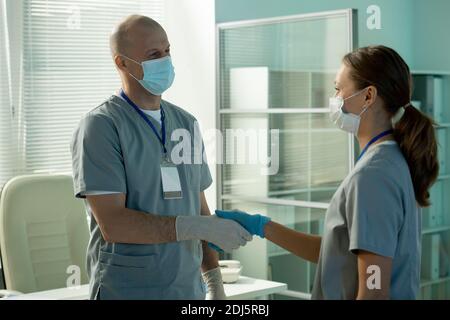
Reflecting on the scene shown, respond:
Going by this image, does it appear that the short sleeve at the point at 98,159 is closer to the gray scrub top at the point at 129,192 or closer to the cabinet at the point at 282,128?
the gray scrub top at the point at 129,192

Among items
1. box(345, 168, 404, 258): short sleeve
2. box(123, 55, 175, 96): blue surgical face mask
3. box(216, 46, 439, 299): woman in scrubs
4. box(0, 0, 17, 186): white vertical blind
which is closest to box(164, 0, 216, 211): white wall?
box(0, 0, 17, 186): white vertical blind

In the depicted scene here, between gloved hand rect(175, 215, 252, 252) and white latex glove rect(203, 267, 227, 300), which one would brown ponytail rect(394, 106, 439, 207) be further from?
white latex glove rect(203, 267, 227, 300)

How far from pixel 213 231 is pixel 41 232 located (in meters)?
1.30

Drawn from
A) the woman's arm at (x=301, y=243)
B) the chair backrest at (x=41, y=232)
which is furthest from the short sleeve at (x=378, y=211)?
the chair backrest at (x=41, y=232)

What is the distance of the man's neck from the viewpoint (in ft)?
6.86

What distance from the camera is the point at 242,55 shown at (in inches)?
164

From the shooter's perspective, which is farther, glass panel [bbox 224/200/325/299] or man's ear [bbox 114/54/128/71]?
glass panel [bbox 224/200/325/299]

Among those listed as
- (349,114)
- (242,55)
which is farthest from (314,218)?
(349,114)

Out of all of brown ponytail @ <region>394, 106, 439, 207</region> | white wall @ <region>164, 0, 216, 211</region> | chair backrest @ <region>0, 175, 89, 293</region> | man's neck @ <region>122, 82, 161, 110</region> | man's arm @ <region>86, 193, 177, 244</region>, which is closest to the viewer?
brown ponytail @ <region>394, 106, 439, 207</region>

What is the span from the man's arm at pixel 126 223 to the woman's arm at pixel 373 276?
58cm

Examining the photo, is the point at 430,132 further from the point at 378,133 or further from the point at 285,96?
the point at 285,96

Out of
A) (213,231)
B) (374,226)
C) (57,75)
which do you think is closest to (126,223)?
(213,231)

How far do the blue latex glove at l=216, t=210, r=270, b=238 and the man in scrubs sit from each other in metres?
0.02
